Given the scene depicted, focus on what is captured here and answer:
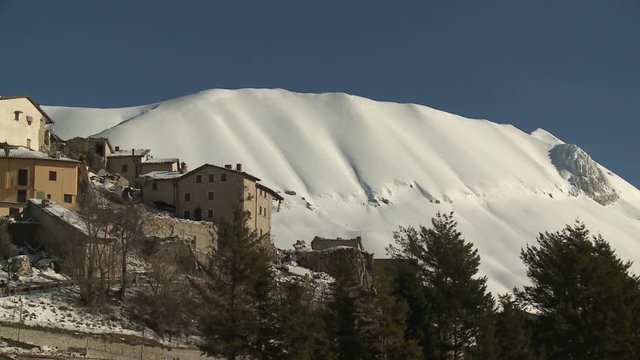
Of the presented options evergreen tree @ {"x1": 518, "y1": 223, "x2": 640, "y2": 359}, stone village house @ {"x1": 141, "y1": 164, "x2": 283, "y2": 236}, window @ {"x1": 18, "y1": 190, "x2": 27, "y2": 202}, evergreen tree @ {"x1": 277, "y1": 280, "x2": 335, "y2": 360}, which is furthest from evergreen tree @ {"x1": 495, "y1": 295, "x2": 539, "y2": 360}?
window @ {"x1": 18, "y1": 190, "x2": 27, "y2": 202}

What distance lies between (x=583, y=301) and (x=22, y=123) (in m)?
55.3

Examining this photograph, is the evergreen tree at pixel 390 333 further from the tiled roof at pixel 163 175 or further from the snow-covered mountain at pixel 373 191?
the snow-covered mountain at pixel 373 191

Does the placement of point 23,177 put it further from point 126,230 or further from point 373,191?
point 373,191

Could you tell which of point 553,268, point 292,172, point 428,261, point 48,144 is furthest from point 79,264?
point 292,172

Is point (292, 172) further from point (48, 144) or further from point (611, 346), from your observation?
point (611, 346)

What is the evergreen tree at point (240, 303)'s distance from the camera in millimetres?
32000

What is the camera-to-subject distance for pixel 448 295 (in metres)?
37.2

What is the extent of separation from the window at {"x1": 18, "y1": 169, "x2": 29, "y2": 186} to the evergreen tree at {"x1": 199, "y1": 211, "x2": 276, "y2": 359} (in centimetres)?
3045

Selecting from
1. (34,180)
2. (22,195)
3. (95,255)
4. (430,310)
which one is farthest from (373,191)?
(430,310)

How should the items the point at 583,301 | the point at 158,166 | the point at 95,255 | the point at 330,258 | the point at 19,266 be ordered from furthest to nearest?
the point at 158,166
the point at 330,258
the point at 95,255
the point at 19,266
the point at 583,301

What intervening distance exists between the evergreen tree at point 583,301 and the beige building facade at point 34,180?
116 feet

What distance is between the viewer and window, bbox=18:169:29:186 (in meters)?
60.2

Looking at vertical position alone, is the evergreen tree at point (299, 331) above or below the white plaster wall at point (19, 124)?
below

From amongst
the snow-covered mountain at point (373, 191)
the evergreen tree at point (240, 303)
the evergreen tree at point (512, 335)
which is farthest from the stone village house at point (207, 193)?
the snow-covered mountain at point (373, 191)
